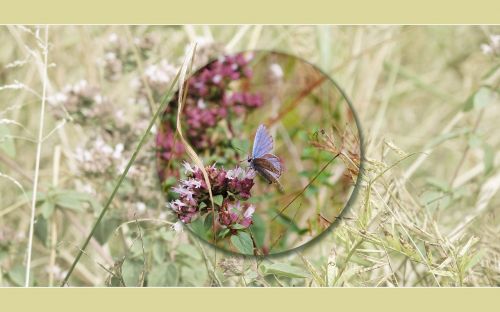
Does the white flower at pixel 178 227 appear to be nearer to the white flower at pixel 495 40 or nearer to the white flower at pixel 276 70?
the white flower at pixel 276 70

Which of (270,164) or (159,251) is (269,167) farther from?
(159,251)

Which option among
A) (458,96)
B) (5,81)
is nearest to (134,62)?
(5,81)

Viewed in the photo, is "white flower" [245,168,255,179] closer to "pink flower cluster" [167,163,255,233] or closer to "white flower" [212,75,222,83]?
"pink flower cluster" [167,163,255,233]

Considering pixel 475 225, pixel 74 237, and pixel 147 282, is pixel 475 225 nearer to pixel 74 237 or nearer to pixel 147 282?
pixel 147 282

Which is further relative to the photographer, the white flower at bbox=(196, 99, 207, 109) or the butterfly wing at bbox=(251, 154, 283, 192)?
the white flower at bbox=(196, 99, 207, 109)

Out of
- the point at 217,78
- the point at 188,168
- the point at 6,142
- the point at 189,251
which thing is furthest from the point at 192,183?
the point at 6,142

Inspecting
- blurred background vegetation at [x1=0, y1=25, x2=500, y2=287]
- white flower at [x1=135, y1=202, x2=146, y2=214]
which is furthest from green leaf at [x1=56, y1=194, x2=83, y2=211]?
white flower at [x1=135, y1=202, x2=146, y2=214]

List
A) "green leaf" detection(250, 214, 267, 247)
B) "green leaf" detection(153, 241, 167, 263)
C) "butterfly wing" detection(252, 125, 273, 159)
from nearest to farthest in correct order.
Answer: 1. "butterfly wing" detection(252, 125, 273, 159)
2. "green leaf" detection(250, 214, 267, 247)
3. "green leaf" detection(153, 241, 167, 263)
